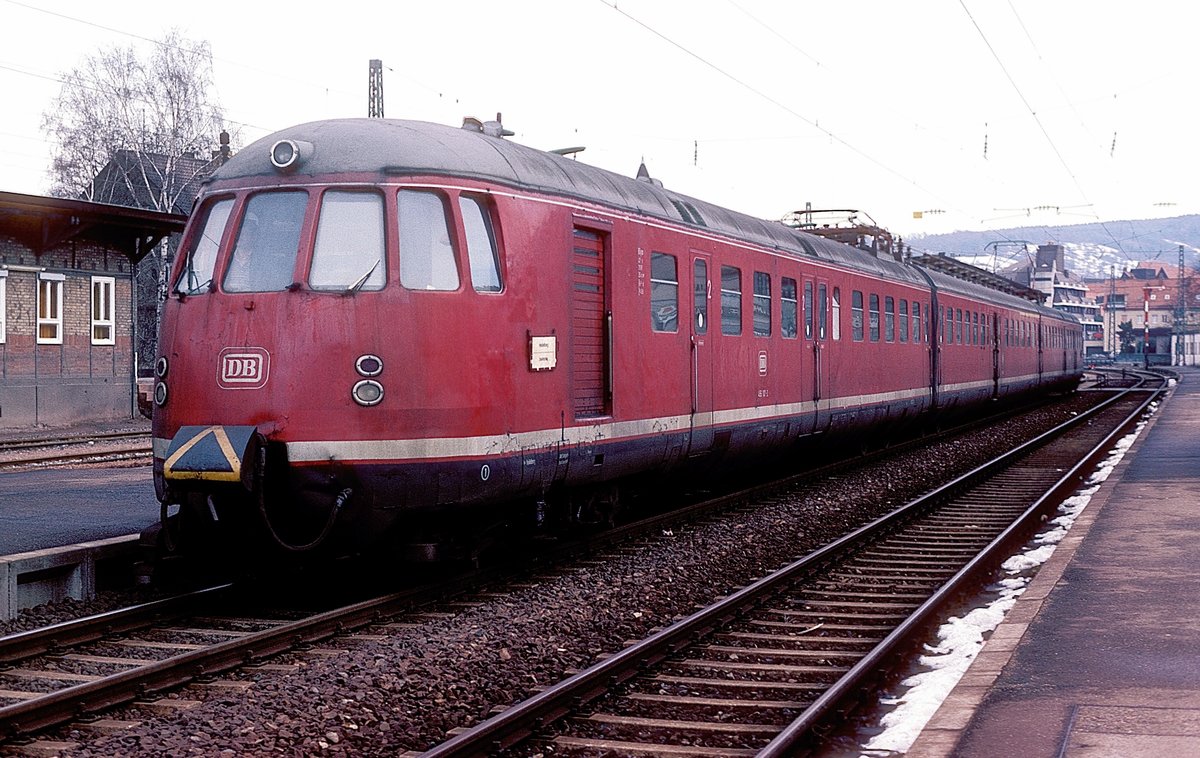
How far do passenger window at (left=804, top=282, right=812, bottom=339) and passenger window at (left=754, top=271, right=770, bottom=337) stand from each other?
1532mm

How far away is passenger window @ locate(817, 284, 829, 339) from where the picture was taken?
17438mm

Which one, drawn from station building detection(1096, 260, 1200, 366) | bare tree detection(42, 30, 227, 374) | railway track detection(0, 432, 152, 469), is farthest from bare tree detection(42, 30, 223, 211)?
station building detection(1096, 260, 1200, 366)

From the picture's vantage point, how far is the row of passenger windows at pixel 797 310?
1230 centimetres

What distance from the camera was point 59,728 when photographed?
605 centimetres

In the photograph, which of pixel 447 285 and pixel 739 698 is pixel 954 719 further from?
pixel 447 285

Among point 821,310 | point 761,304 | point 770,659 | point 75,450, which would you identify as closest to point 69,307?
point 75,450

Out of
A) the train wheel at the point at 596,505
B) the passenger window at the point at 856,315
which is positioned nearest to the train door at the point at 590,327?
the train wheel at the point at 596,505

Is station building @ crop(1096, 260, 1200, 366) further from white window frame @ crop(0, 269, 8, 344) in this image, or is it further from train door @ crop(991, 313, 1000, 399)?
white window frame @ crop(0, 269, 8, 344)

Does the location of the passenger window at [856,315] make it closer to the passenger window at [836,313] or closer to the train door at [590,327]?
the passenger window at [836,313]

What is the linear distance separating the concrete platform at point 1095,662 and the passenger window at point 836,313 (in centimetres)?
630

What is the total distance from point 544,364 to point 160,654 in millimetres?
3473

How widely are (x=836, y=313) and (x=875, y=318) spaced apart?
2475 mm

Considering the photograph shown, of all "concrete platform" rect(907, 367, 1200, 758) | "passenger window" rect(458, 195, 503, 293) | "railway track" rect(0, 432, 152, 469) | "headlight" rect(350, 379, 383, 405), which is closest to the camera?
"concrete platform" rect(907, 367, 1200, 758)

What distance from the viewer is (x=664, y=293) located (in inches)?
481
